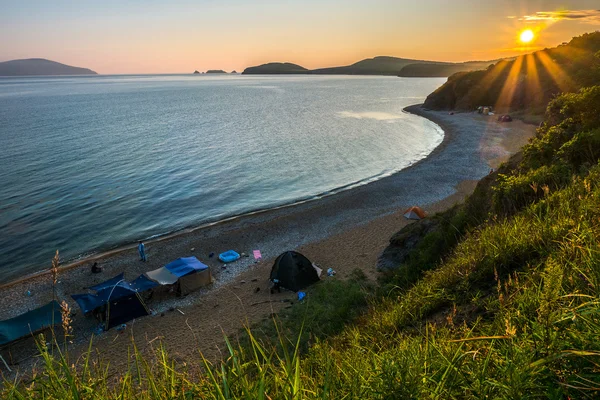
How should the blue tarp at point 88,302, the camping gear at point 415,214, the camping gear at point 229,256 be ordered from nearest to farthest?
the blue tarp at point 88,302
the camping gear at point 229,256
the camping gear at point 415,214

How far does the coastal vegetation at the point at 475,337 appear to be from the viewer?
2162 millimetres

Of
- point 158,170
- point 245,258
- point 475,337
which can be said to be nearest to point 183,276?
point 245,258

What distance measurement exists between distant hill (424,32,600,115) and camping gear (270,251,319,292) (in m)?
64.0

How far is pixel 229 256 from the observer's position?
22.9 meters

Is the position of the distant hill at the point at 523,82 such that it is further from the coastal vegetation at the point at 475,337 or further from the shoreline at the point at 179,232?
the coastal vegetation at the point at 475,337

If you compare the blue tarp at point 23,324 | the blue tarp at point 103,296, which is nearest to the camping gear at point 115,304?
the blue tarp at point 103,296

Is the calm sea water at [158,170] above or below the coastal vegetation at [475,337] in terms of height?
below

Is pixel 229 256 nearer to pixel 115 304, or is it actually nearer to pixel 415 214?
pixel 115 304

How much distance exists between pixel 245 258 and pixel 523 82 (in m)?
79.0

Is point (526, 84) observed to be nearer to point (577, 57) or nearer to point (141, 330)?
point (577, 57)

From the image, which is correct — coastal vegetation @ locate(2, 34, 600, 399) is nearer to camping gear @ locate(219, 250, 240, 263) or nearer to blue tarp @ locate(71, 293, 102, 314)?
blue tarp @ locate(71, 293, 102, 314)

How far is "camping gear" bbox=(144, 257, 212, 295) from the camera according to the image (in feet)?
61.7

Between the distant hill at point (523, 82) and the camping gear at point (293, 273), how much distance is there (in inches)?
2520

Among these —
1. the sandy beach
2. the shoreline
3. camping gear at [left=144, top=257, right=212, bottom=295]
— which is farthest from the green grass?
the shoreline
